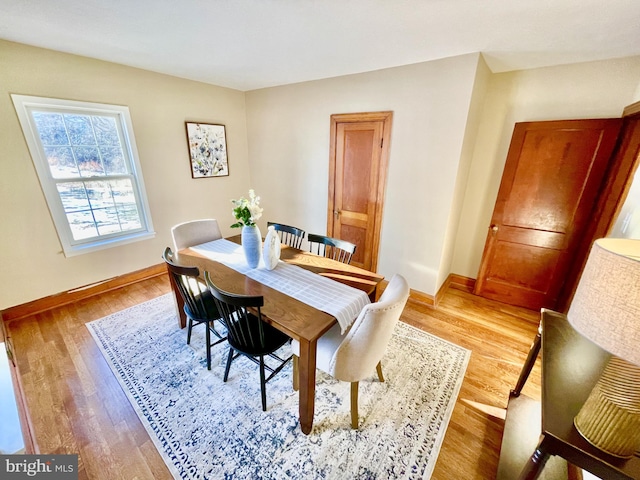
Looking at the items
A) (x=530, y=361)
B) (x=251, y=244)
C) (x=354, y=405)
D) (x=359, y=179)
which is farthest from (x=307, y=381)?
(x=359, y=179)

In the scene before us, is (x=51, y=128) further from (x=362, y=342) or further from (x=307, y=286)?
(x=362, y=342)

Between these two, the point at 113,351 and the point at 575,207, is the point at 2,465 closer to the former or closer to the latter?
the point at 113,351

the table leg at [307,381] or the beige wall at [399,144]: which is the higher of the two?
the beige wall at [399,144]

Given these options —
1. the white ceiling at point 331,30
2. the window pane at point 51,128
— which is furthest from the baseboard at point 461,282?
the window pane at point 51,128

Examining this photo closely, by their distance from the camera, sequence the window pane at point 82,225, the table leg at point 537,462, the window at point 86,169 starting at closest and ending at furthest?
1. the table leg at point 537,462
2. the window at point 86,169
3. the window pane at point 82,225

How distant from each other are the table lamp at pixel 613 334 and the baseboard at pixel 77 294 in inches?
155

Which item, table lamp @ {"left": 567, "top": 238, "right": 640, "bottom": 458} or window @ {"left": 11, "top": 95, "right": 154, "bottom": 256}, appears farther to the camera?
window @ {"left": 11, "top": 95, "right": 154, "bottom": 256}

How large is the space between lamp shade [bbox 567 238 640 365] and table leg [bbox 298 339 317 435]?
1026 millimetres

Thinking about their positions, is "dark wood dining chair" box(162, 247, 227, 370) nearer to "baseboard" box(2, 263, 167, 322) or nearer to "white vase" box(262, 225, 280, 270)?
"white vase" box(262, 225, 280, 270)

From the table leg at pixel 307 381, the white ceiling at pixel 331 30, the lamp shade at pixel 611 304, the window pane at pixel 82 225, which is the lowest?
the table leg at pixel 307 381

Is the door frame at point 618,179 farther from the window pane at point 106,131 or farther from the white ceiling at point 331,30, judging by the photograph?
the window pane at point 106,131

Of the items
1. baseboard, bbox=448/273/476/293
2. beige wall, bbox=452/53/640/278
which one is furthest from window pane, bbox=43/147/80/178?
baseboard, bbox=448/273/476/293

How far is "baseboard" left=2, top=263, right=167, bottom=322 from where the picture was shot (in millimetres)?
2379

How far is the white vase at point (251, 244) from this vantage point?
1845mm
